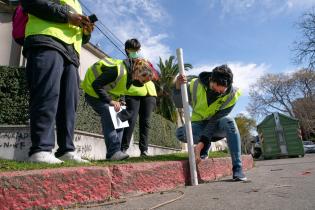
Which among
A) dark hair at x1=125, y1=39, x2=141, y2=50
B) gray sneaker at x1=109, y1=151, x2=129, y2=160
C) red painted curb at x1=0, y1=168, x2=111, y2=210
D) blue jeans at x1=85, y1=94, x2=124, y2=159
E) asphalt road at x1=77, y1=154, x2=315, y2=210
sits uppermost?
dark hair at x1=125, y1=39, x2=141, y2=50

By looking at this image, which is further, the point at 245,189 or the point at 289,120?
the point at 289,120

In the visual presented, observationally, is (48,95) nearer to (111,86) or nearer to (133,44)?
(111,86)

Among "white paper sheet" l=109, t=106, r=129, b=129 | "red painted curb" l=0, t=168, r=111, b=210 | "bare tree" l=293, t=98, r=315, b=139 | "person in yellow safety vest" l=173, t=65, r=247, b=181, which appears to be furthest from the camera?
"bare tree" l=293, t=98, r=315, b=139

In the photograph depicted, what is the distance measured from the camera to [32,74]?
2.73 meters

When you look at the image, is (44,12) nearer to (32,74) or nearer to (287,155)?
(32,74)

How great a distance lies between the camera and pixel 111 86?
13.6 feet

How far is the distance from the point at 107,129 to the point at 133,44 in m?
1.39

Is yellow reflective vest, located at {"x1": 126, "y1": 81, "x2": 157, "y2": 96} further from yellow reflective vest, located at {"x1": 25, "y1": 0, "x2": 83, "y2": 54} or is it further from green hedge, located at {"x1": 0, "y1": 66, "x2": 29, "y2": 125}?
green hedge, located at {"x1": 0, "y1": 66, "x2": 29, "y2": 125}

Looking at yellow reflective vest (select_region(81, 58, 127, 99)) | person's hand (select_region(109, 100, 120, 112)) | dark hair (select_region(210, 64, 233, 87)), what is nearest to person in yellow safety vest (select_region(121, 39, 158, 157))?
yellow reflective vest (select_region(81, 58, 127, 99))

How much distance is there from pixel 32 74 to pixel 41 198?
1.12 meters

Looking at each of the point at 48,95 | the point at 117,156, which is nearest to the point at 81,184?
the point at 48,95

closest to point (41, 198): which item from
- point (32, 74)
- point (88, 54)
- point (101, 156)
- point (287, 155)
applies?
point (32, 74)

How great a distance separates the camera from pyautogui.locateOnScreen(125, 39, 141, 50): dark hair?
4.62m

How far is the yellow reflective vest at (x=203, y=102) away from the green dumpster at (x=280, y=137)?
44.5ft
